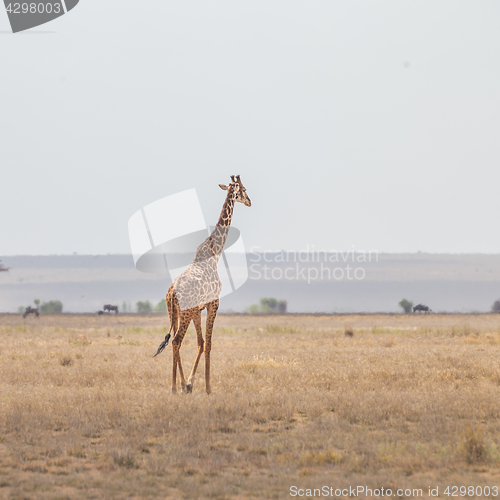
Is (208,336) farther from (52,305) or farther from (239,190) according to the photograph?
(52,305)

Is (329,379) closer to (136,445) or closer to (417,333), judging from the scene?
(136,445)

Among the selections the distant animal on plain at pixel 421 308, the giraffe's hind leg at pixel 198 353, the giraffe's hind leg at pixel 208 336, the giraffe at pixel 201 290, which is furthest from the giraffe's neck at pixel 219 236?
the distant animal on plain at pixel 421 308

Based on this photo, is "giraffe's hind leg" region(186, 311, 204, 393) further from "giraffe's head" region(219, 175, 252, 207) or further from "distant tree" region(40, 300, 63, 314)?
"distant tree" region(40, 300, 63, 314)

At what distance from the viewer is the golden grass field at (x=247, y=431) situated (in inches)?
281

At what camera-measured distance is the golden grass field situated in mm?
7133

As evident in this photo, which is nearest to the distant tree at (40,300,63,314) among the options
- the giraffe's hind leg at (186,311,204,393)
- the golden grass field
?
the golden grass field

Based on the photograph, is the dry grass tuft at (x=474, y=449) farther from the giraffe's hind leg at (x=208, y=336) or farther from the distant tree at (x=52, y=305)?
the distant tree at (x=52, y=305)

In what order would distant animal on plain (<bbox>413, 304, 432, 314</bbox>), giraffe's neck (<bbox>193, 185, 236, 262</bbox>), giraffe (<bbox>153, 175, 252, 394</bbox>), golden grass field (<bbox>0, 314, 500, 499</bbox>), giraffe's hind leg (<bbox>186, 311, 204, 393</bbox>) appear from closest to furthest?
golden grass field (<bbox>0, 314, 500, 499</bbox>), giraffe (<bbox>153, 175, 252, 394</bbox>), giraffe's hind leg (<bbox>186, 311, 204, 393</bbox>), giraffe's neck (<bbox>193, 185, 236, 262</bbox>), distant animal on plain (<bbox>413, 304, 432, 314</bbox>)

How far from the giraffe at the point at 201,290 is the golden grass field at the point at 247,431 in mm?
1001

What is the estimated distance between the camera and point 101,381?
1538 cm

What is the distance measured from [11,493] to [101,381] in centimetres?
883

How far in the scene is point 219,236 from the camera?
13.8 m

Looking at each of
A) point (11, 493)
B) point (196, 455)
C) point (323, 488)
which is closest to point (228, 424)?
point (196, 455)

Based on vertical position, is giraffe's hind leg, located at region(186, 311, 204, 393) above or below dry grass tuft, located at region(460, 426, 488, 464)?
above
